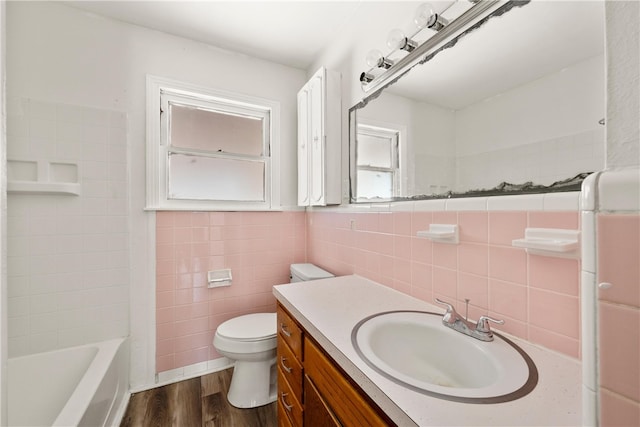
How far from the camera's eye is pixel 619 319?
296 mm

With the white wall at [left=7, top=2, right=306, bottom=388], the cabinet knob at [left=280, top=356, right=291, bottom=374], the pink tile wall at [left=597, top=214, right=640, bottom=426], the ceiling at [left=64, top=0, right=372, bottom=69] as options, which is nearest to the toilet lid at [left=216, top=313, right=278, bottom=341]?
the cabinet knob at [left=280, top=356, right=291, bottom=374]

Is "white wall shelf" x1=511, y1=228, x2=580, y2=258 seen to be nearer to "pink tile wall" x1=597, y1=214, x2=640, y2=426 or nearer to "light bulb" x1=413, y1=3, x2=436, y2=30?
"pink tile wall" x1=597, y1=214, x2=640, y2=426

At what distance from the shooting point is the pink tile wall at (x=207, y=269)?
5.97ft

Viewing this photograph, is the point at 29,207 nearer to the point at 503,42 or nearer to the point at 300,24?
the point at 300,24

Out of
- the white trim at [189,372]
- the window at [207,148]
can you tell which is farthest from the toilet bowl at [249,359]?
the window at [207,148]

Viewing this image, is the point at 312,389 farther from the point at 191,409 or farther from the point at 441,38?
the point at 441,38

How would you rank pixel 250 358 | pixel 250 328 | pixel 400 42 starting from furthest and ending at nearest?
pixel 250 328, pixel 250 358, pixel 400 42

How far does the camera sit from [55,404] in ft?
4.72

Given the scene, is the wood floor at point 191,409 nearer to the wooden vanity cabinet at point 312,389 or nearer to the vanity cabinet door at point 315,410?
the wooden vanity cabinet at point 312,389

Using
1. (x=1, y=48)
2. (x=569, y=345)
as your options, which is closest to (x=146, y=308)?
(x=1, y=48)

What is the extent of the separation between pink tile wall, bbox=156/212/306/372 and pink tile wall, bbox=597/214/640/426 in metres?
1.99

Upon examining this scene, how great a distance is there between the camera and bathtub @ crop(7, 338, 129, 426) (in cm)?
130

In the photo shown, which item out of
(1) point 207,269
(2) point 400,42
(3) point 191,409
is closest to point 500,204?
(2) point 400,42

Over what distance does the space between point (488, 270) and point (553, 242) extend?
0.80ft
